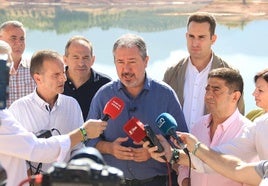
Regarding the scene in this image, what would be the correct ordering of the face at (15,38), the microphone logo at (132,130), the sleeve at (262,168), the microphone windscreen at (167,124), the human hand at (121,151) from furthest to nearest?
the face at (15,38) < the human hand at (121,151) < the microphone logo at (132,130) < the microphone windscreen at (167,124) < the sleeve at (262,168)

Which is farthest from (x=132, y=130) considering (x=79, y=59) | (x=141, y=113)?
(x=79, y=59)

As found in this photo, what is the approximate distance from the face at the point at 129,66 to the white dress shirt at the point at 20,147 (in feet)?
1.40

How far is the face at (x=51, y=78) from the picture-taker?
7.80ft

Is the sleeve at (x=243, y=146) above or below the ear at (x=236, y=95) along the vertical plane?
below

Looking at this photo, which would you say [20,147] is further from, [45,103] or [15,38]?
[15,38]

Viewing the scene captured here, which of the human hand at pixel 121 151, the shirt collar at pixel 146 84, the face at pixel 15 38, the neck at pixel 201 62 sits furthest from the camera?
the face at pixel 15 38

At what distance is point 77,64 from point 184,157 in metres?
1.24

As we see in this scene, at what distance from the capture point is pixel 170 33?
7934 millimetres

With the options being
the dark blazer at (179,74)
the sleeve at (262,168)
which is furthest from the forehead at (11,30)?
the sleeve at (262,168)

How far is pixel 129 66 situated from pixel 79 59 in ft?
2.96

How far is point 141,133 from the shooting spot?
2.10 m

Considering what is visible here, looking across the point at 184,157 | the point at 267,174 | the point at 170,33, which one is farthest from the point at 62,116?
the point at 170,33

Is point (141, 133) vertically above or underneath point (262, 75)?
underneath

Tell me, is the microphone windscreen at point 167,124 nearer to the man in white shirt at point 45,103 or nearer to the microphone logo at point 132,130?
the microphone logo at point 132,130
